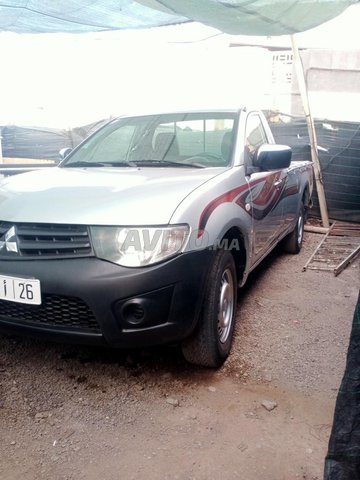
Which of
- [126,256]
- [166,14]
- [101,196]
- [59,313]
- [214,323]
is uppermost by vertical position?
[166,14]

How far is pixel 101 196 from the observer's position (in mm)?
2373

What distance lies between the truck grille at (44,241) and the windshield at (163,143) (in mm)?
1163

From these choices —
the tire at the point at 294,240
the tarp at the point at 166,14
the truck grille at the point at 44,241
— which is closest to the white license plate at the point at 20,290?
the truck grille at the point at 44,241

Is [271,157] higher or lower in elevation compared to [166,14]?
lower

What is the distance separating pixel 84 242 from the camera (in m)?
2.18

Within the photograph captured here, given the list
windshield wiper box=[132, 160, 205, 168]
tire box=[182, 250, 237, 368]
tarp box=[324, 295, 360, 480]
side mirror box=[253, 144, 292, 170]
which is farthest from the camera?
side mirror box=[253, 144, 292, 170]

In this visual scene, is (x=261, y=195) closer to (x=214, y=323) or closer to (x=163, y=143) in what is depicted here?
(x=163, y=143)

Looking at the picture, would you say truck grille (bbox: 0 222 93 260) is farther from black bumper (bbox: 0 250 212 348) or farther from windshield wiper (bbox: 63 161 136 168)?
windshield wiper (bbox: 63 161 136 168)

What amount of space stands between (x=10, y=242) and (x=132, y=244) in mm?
691

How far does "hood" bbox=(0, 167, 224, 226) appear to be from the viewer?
7.20 feet

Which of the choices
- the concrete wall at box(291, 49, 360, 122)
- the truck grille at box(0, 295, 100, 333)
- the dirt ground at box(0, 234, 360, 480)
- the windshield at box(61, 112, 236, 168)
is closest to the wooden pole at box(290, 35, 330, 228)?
the windshield at box(61, 112, 236, 168)

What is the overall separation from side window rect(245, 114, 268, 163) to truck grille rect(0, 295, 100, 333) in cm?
173

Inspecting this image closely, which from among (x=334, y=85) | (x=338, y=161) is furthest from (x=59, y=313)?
(x=334, y=85)

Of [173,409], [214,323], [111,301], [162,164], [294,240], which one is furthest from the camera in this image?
[294,240]
